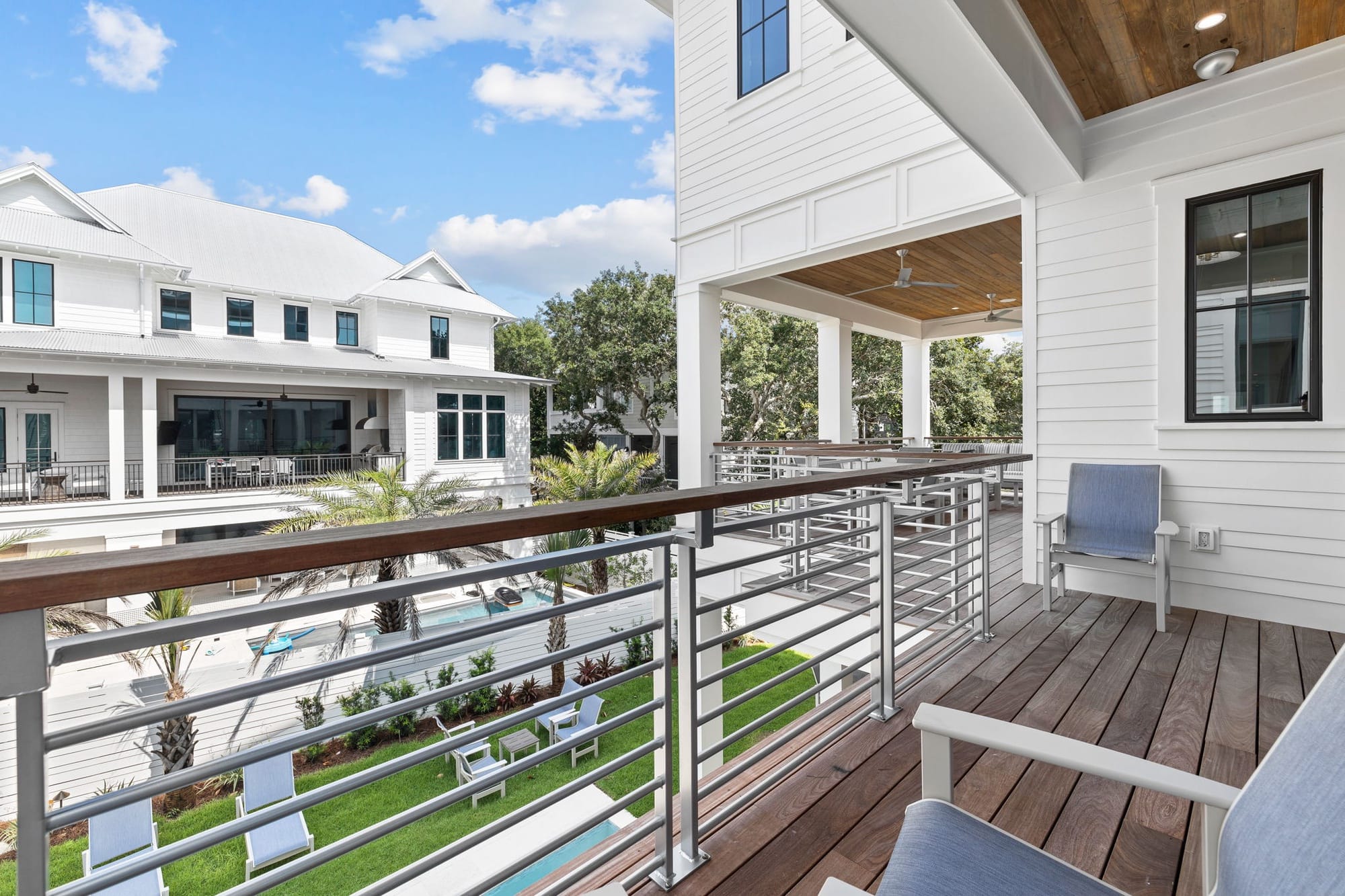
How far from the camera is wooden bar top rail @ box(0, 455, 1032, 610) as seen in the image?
2.34ft

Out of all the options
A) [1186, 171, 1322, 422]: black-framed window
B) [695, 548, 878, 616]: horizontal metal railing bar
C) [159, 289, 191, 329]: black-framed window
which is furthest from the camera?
[159, 289, 191, 329]: black-framed window

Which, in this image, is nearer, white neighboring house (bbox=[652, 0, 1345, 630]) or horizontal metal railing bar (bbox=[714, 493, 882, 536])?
horizontal metal railing bar (bbox=[714, 493, 882, 536])

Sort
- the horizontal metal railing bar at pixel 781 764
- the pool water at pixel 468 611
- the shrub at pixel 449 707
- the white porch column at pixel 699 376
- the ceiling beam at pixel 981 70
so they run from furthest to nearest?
1. the pool water at pixel 468 611
2. the shrub at pixel 449 707
3. the white porch column at pixel 699 376
4. the ceiling beam at pixel 981 70
5. the horizontal metal railing bar at pixel 781 764

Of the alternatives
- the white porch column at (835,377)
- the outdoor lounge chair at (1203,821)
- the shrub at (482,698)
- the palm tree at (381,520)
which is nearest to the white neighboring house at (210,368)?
the palm tree at (381,520)

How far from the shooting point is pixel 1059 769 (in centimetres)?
205

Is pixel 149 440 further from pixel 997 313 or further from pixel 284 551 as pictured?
pixel 997 313

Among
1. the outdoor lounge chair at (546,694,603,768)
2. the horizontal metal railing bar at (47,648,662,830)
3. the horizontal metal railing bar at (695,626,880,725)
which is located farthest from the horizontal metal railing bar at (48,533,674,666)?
the outdoor lounge chair at (546,694,603,768)

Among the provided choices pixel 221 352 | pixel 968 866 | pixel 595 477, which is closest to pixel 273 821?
pixel 968 866

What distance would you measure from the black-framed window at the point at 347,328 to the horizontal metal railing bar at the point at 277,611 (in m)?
16.1

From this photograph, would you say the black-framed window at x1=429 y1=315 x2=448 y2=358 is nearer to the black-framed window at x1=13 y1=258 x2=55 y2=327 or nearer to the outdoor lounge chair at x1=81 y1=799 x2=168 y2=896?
the black-framed window at x1=13 y1=258 x2=55 y2=327

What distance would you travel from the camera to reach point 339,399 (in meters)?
15.3

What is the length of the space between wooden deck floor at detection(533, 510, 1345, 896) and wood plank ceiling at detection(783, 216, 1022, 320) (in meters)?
3.62

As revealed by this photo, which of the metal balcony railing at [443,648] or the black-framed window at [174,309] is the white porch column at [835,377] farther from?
the black-framed window at [174,309]

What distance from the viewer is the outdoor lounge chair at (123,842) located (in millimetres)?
4949
